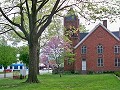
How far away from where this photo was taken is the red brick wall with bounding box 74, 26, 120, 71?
60.6 metres

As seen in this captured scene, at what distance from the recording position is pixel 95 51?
6128 cm

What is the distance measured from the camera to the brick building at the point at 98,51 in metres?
60.5

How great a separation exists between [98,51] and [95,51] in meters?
0.58

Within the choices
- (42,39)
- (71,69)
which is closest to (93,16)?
(42,39)

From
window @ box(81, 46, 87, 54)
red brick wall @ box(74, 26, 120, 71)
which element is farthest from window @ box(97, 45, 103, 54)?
window @ box(81, 46, 87, 54)

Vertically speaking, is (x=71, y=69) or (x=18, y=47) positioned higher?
(x=18, y=47)

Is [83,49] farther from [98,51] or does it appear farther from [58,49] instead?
[58,49]

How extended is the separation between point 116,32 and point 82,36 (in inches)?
277

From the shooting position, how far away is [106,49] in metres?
60.9

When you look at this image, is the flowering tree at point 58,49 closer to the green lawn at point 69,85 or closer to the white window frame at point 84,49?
the white window frame at point 84,49

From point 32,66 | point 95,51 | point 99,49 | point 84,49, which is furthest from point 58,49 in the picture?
point 32,66

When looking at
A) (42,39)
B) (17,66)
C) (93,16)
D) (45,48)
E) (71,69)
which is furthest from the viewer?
(17,66)

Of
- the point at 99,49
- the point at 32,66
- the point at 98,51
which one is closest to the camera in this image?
the point at 32,66

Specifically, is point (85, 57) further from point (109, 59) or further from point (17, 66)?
point (17, 66)
